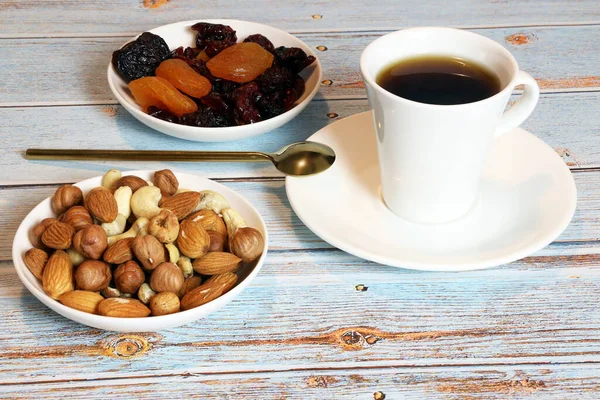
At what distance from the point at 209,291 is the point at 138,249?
0.08m

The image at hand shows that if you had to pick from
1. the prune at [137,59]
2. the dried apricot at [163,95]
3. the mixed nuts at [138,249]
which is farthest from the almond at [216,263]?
the prune at [137,59]

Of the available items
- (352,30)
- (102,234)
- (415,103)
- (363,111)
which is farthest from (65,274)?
(352,30)

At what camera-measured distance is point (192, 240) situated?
0.76 m

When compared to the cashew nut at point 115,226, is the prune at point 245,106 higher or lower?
lower

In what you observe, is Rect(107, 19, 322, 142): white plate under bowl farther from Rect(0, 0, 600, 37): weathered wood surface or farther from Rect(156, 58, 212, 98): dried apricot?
Rect(0, 0, 600, 37): weathered wood surface

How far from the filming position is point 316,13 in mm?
1417

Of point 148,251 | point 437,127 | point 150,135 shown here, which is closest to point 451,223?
point 437,127

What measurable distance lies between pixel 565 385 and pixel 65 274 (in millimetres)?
479

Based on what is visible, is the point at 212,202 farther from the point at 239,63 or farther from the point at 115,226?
the point at 239,63

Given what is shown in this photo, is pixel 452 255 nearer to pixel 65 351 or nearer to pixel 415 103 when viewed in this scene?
pixel 415 103

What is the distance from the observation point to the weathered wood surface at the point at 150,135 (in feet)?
3.26

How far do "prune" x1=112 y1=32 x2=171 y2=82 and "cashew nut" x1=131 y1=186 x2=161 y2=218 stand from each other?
322 millimetres

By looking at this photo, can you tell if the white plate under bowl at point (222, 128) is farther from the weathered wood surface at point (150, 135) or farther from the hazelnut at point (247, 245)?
the hazelnut at point (247, 245)

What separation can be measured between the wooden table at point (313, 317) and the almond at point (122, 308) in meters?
0.05
